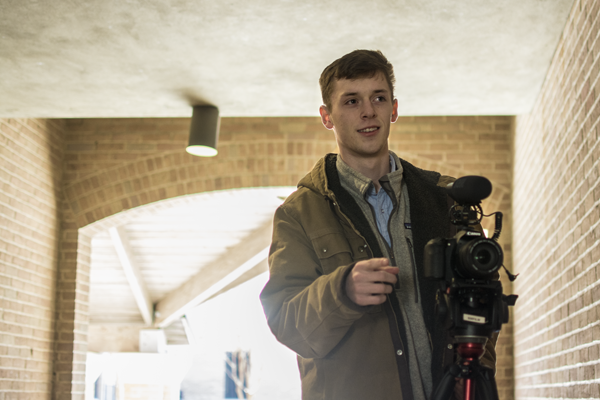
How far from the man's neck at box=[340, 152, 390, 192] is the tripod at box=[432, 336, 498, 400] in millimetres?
525

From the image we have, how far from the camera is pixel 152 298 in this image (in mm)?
9070

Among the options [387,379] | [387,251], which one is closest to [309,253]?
[387,251]

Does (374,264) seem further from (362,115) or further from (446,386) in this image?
(362,115)

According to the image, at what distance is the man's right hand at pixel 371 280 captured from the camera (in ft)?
4.13

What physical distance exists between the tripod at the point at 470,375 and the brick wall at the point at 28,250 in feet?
12.8

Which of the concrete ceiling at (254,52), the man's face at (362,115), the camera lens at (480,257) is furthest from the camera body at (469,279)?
the concrete ceiling at (254,52)

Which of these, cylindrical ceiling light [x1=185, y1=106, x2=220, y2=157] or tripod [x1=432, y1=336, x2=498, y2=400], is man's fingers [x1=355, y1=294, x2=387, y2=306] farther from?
cylindrical ceiling light [x1=185, y1=106, x2=220, y2=157]

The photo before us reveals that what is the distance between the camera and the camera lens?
4.25 ft

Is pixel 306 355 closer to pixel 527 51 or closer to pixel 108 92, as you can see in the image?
pixel 527 51

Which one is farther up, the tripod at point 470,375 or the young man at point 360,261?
the young man at point 360,261

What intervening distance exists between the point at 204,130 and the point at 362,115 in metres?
2.86

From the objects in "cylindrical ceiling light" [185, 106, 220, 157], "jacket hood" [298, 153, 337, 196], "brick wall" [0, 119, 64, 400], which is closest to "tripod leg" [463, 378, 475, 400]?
"jacket hood" [298, 153, 337, 196]

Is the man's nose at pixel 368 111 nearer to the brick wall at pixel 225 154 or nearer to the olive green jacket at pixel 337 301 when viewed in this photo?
the olive green jacket at pixel 337 301

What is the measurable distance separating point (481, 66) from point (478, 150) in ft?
6.14
